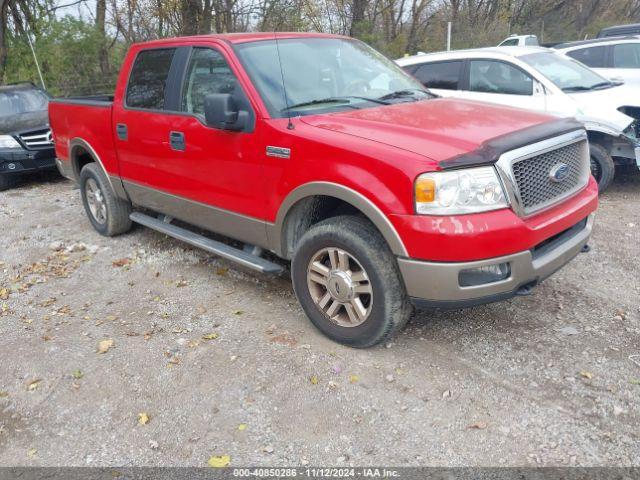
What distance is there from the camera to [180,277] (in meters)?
4.83

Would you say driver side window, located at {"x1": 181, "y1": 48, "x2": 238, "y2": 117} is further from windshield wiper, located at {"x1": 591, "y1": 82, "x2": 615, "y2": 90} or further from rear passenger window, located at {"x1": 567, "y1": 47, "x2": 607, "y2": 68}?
rear passenger window, located at {"x1": 567, "y1": 47, "x2": 607, "y2": 68}

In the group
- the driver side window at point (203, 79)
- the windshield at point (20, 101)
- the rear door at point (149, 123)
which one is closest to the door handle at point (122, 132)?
the rear door at point (149, 123)

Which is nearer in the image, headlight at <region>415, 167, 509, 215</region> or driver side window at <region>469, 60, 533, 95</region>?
headlight at <region>415, 167, 509, 215</region>

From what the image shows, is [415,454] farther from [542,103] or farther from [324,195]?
[542,103]

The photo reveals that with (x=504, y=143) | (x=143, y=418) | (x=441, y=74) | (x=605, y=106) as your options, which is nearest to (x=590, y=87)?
(x=605, y=106)

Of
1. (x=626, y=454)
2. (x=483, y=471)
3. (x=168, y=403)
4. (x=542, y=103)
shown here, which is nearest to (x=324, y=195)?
(x=168, y=403)

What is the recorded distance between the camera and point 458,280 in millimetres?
2895

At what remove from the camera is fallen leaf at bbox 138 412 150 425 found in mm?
2959

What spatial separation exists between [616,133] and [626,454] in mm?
4663

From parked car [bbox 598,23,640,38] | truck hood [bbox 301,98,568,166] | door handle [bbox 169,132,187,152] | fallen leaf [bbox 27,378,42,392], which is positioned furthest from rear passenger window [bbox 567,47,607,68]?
fallen leaf [bbox 27,378,42,392]

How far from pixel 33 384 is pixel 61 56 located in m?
12.7

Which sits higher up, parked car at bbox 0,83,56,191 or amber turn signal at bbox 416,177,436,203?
amber turn signal at bbox 416,177,436,203

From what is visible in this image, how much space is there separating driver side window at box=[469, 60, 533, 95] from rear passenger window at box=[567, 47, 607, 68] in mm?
2865

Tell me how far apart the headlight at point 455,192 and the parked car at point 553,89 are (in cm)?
407
